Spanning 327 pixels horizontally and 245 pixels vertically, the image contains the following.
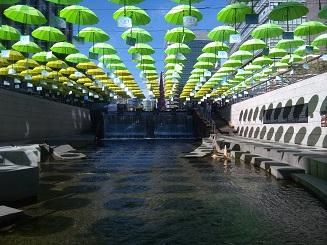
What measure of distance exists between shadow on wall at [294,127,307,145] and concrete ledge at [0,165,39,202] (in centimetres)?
1660

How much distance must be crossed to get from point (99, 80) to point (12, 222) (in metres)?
31.8

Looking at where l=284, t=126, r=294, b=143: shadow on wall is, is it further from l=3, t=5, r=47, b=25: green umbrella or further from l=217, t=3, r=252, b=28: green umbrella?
l=3, t=5, r=47, b=25: green umbrella

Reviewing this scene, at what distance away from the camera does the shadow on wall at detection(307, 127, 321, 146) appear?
2038 cm

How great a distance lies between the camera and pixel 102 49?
24.7 m

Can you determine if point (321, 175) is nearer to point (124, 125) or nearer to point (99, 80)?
point (99, 80)

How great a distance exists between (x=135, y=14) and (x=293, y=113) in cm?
1233

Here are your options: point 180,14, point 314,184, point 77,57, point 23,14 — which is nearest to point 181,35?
point 180,14

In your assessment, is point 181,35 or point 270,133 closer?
point 181,35

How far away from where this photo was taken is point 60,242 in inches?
255

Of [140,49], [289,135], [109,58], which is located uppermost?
[109,58]

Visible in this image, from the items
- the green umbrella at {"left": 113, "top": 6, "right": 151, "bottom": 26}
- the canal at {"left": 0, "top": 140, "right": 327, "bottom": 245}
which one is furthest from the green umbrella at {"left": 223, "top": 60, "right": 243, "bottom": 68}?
the canal at {"left": 0, "top": 140, "right": 327, "bottom": 245}

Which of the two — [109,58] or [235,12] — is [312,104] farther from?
[109,58]

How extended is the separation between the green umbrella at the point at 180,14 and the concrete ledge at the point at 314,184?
27.3 feet

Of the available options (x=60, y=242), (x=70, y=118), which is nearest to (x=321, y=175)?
(x=60, y=242)
